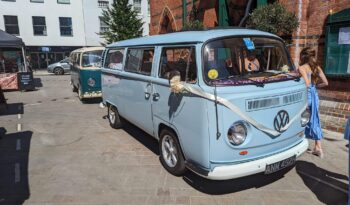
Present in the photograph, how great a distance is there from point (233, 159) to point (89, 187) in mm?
2323

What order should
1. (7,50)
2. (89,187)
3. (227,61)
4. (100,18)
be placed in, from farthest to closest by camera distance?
(100,18) < (7,50) < (89,187) < (227,61)

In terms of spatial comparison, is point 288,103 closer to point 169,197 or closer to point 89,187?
point 169,197

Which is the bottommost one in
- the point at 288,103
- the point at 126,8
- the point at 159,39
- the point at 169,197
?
the point at 169,197

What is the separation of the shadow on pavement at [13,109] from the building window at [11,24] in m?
23.3

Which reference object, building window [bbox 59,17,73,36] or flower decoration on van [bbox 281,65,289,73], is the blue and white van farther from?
building window [bbox 59,17,73,36]

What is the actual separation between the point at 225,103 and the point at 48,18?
3374cm

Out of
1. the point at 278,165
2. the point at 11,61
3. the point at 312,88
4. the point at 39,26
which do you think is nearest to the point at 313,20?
the point at 312,88

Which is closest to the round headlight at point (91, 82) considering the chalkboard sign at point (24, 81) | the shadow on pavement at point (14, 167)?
the shadow on pavement at point (14, 167)

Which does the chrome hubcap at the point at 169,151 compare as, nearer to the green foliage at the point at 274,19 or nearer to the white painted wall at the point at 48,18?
the green foliage at the point at 274,19

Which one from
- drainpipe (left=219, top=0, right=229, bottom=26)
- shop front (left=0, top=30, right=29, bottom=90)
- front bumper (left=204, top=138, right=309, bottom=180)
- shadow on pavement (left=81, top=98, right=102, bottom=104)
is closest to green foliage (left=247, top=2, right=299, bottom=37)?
drainpipe (left=219, top=0, right=229, bottom=26)

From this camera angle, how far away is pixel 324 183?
4.56 metres

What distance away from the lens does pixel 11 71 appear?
54.5ft

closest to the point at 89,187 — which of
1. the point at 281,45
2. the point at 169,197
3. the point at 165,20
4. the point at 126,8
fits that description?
the point at 169,197

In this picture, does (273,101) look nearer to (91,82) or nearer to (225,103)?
(225,103)
